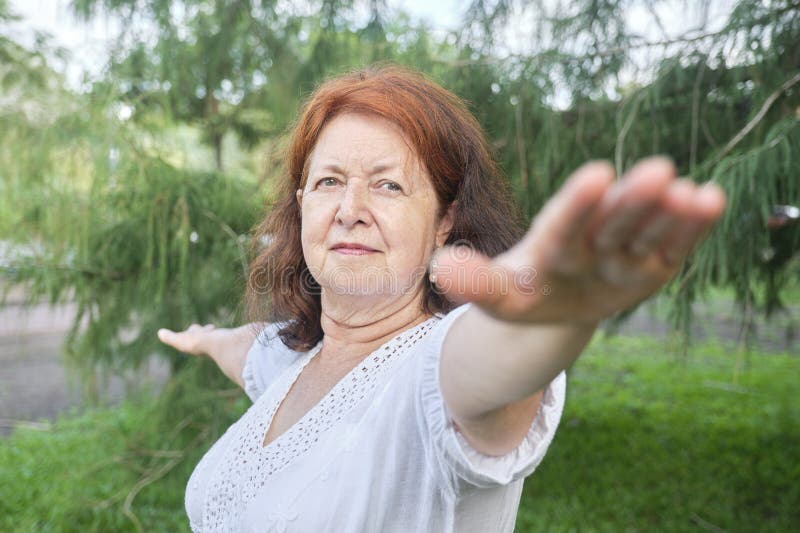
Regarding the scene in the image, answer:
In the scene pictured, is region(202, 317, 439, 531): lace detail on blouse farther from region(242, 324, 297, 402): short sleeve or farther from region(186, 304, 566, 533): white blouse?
region(242, 324, 297, 402): short sleeve

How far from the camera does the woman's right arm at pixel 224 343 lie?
1.69 meters

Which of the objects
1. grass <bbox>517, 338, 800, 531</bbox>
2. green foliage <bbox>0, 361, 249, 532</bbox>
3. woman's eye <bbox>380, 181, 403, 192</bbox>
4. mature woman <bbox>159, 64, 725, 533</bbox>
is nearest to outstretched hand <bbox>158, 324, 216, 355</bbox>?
mature woman <bbox>159, 64, 725, 533</bbox>

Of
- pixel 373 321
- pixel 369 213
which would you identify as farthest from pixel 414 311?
pixel 369 213

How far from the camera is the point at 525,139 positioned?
2.52m

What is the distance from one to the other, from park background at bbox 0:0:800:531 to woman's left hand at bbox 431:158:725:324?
146cm

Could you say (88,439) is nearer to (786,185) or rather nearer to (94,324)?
(94,324)

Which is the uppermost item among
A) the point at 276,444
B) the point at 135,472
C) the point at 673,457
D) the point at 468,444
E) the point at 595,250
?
the point at 595,250

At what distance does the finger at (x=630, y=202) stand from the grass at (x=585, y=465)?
2.44 metres

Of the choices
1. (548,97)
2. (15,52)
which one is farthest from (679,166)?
(15,52)

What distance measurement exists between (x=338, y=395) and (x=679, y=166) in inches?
74.3

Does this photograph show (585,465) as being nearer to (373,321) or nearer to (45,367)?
(373,321)

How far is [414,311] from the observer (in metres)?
1.23

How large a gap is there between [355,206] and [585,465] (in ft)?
10.7

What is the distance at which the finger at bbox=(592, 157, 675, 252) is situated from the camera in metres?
0.42
